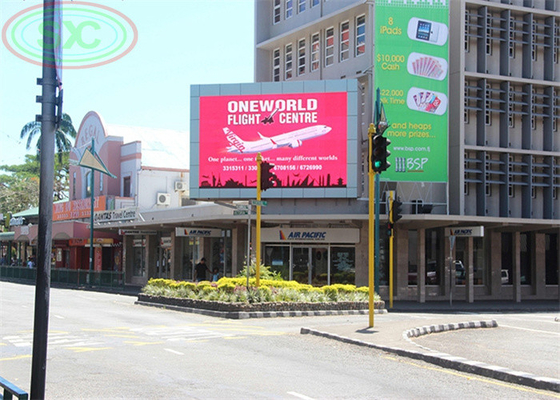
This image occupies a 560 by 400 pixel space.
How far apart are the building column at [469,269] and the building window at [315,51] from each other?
12.3 meters

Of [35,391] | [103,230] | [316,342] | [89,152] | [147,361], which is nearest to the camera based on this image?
[35,391]

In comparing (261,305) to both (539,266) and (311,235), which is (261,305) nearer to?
(311,235)

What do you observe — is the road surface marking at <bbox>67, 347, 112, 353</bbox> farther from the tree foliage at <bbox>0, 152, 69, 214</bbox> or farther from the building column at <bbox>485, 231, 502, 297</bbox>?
the tree foliage at <bbox>0, 152, 69, 214</bbox>

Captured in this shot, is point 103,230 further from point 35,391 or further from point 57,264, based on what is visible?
point 35,391

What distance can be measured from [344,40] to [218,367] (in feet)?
92.1

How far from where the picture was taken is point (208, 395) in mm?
8977

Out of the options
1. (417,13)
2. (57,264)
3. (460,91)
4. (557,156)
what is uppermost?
(417,13)

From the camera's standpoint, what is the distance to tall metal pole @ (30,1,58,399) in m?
5.52

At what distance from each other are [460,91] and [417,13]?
432 centimetres

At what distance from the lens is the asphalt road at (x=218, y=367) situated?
30.7ft

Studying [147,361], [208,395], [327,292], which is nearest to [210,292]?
[327,292]

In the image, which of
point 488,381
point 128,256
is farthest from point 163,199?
point 488,381

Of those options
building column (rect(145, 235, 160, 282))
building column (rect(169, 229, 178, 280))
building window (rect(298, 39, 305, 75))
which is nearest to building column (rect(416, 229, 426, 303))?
building window (rect(298, 39, 305, 75))

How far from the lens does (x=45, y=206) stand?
18.2 ft
